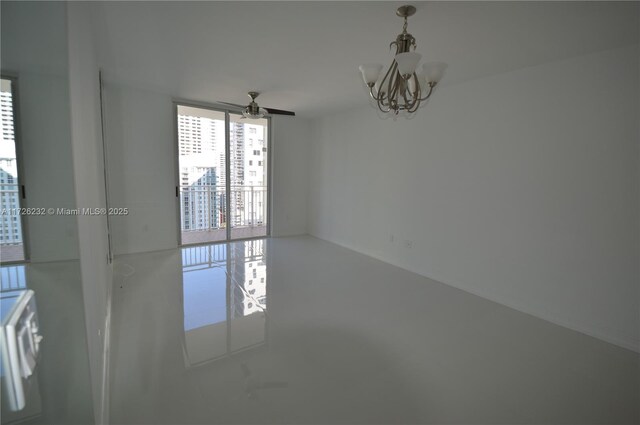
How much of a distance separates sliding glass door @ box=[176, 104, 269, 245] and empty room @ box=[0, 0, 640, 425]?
1.29ft

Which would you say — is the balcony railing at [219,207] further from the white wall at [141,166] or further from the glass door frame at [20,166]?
the glass door frame at [20,166]

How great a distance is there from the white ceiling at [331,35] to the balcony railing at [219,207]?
2.59 metres

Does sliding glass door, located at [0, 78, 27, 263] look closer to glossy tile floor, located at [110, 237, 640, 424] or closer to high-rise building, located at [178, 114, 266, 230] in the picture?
glossy tile floor, located at [110, 237, 640, 424]

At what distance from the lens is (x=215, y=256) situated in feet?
14.6

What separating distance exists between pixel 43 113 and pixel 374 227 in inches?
166

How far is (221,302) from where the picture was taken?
294 centimetres

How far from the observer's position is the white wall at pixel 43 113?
25.6 inches

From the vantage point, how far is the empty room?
85 centimetres

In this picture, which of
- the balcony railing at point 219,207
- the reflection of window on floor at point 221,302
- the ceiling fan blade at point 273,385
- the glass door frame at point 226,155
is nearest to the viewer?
the ceiling fan blade at point 273,385

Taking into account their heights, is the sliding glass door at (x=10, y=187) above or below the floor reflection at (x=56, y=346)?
above

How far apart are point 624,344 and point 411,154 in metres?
2.73

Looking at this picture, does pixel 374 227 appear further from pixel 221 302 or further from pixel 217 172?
pixel 217 172

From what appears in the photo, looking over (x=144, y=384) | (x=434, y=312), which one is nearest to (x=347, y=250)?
(x=434, y=312)

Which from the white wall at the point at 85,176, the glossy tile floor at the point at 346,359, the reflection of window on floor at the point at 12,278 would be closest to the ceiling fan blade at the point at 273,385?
the glossy tile floor at the point at 346,359
